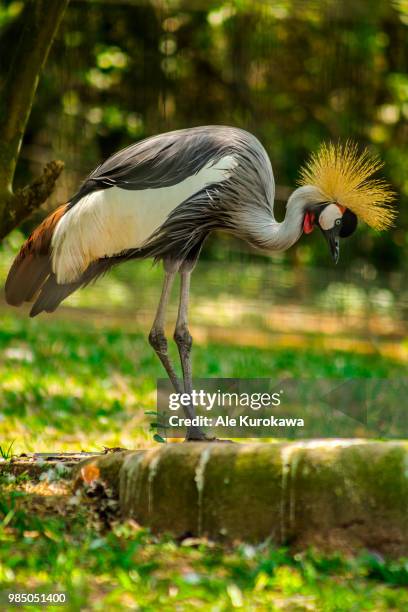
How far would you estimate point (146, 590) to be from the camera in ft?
10.4

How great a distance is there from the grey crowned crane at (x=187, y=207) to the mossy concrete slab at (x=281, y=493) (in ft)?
1.92

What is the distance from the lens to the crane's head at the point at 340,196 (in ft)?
14.0

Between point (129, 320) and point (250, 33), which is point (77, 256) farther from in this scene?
point (250, 33)

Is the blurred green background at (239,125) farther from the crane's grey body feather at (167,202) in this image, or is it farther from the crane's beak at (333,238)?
the crane's beak at (333,238)

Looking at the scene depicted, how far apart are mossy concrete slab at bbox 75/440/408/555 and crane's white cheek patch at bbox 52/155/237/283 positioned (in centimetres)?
106

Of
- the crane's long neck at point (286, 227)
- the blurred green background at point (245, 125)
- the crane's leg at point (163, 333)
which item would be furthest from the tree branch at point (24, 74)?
the blurred green background at point (245, 125)

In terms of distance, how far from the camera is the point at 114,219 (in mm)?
4301

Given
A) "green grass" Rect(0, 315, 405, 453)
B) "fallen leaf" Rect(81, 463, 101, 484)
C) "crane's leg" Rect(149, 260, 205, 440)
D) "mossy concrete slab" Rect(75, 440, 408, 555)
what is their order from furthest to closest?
"green grass" Rect(0, 315, 405, 453) → "crane's leg" Rect(149, 260, 205, 440) → "fallen leaf" Rect(81, 463, 101, 484) → "mossy concrete slab" Rect(75, 440, 408, 555)

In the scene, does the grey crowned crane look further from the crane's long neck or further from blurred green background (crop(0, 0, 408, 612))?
blurred green background (crop(0, 0, 408, 612))

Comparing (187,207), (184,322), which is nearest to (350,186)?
(187,207)

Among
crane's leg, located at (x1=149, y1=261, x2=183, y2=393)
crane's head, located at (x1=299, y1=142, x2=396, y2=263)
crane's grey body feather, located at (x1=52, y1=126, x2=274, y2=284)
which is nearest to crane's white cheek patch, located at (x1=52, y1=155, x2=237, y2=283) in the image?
crane's grey body feather, located at (x1=52, y1=126, x2=274, y2=284)

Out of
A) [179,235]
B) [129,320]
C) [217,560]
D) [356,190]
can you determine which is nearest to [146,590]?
[217,560]

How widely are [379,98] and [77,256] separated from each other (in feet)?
21.0

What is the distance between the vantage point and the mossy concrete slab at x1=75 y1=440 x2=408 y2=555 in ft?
11.4
